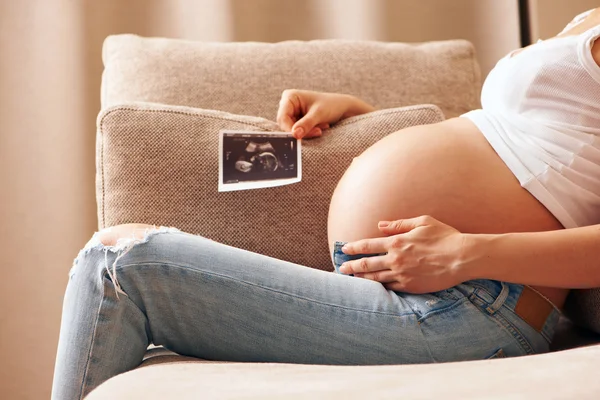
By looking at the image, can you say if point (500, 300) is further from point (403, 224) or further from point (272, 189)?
point (272, 189)

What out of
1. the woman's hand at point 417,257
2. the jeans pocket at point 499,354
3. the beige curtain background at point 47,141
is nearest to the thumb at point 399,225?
the woman's hand at point 417,257

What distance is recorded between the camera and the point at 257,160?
136 cm

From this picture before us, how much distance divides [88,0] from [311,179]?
110cm

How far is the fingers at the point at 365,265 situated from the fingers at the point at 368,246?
0.04 ft

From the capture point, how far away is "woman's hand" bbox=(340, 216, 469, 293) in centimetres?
102

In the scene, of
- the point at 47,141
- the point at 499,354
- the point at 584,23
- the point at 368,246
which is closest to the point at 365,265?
the point at 368,246

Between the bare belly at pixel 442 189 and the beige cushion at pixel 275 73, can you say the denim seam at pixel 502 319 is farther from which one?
the beige cushion at pixel 275 73

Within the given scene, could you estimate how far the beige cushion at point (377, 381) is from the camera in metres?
0.71

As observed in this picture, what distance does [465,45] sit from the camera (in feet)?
5.73

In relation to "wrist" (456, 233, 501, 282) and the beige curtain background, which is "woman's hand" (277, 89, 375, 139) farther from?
the beige curtain background

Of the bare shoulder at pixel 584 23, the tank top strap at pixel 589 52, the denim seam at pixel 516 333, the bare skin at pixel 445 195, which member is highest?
the bare shoulder at pixel 584 23

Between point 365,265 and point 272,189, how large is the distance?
0.34 metres

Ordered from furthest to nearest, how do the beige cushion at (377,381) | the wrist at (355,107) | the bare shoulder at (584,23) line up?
the wrist at (355,107)
the bare shoulder at (584,23)
the beige cushion at (377,381)

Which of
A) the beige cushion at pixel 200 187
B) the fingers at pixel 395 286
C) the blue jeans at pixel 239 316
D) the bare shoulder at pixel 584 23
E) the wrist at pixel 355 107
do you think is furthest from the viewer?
the wrist at pixel 355 107
